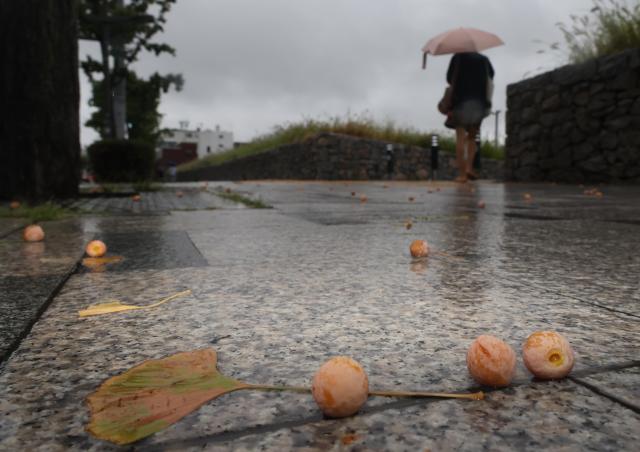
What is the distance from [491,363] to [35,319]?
85 centimetres

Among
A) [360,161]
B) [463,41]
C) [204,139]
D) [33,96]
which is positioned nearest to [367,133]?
[360,161]

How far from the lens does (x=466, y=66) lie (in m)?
9.38

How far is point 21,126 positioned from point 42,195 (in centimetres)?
55

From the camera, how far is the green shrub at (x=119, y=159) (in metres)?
11.3

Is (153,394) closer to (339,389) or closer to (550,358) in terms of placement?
(339,389)

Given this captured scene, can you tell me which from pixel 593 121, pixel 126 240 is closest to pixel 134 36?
pixel 593 121

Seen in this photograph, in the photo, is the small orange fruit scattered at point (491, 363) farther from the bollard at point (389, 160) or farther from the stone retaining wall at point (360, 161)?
the stone retaining wall at point (360, 161)

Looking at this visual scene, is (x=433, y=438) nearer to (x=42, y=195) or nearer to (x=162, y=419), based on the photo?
(x=162, y=419)

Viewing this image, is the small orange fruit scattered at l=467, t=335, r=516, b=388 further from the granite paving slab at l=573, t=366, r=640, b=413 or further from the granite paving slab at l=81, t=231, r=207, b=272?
the granite paving slab at l=81, t=231, r=207, b=272

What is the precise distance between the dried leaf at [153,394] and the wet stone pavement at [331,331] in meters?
0.02

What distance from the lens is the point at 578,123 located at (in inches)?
365

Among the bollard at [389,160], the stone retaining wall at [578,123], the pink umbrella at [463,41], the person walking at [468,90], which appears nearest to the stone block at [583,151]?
the stone retaining wall at [578,123]

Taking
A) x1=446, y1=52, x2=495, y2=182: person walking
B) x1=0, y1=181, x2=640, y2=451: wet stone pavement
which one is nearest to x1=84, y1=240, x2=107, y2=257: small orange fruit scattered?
x1=0, y1=181, x2=640, y2=451: wet stone pavement

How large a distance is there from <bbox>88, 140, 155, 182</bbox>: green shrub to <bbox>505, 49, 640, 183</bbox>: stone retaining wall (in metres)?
7.60
